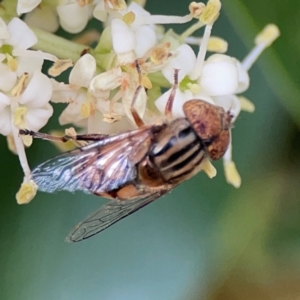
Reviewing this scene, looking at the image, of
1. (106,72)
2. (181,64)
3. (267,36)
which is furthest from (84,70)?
(267,36)

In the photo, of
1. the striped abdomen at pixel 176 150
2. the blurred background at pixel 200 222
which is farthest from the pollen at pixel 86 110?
the blurred background at pixel 200 222

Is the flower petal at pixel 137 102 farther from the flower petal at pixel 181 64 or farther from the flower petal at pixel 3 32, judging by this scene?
the flower petal at pixel 3 32

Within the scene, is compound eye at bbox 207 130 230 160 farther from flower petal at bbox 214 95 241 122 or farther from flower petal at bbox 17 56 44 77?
flower petal at bbox 17 56 44 77

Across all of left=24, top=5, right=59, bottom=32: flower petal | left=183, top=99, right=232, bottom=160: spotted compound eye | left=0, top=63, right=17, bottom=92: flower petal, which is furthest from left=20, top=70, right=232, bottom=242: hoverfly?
left=24, top=5, right=59, bottom=32: flower petal

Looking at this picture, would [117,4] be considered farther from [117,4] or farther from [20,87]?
[20,87]

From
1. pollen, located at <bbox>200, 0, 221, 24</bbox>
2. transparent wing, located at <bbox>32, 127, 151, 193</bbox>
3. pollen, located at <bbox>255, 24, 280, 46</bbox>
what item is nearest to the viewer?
transparent wing, located at <bbox>32, 127, 151, 193</bbox>

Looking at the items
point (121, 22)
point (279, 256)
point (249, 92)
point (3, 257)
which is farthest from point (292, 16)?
point (3, 257)
